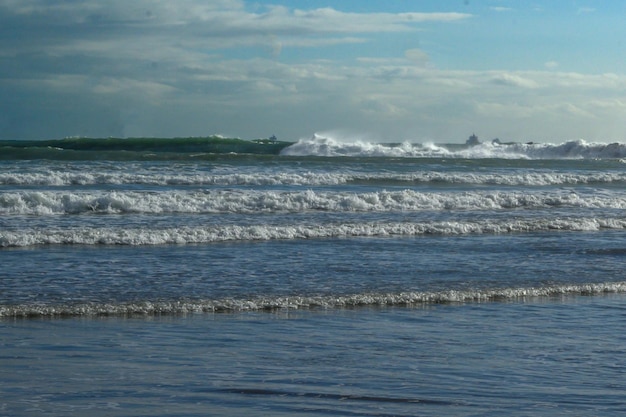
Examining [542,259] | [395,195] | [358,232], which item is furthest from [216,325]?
[395,195]

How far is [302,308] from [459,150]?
6242 cm

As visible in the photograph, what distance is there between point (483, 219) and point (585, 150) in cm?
5944

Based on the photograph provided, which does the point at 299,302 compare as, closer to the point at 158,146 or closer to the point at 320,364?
the point at 320,364

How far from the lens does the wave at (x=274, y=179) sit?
2795 centimetres

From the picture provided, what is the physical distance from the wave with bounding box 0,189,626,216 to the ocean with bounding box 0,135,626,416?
0.09m

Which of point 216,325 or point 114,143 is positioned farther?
point 114,143

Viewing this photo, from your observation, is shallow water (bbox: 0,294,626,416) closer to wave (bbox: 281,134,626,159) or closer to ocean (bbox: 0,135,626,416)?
ocean (bbox: 0,135,626,416)

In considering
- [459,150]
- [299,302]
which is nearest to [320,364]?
[299,302]

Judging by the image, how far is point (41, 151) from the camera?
45.7 meters

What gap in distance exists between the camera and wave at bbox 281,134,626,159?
63344 mm

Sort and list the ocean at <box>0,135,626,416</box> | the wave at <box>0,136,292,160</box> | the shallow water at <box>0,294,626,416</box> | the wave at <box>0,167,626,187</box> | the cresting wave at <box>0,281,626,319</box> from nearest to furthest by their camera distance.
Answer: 1. the shallow water at <box>0,294,626,416</box>
2. the ocean at <box>0,135,626,416</box>
3. the cresting wave at <box>0,281,626,319</box>
4. the wave at <box>0,167,626,187</box>
5. the wave at <box>0,136,292,160</box>

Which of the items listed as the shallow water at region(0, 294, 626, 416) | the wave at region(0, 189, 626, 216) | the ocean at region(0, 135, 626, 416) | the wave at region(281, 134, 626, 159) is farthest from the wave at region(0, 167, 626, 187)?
the wave at region(281, 134, 626, 159)

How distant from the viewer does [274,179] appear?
1208 inches

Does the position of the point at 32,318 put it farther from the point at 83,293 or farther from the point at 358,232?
the point at 358,232
